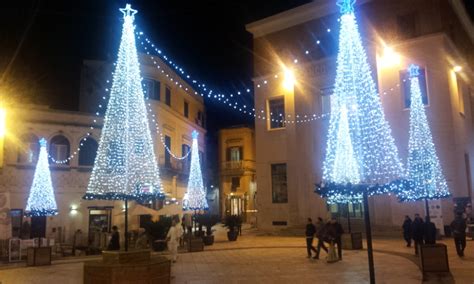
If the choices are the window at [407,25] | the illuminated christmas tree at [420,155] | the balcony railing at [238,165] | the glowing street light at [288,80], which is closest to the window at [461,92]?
the window at [407,25]

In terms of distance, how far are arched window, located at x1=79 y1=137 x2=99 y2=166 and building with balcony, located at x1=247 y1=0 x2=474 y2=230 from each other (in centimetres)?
1060

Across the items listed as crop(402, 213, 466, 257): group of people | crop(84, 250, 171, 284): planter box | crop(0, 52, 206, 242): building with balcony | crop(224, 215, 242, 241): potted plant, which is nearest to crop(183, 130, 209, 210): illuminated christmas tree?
crop(224, 215, 242, 241): potted plant

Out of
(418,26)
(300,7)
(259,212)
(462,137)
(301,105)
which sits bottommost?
(259,212)

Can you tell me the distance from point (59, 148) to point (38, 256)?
1158 cm

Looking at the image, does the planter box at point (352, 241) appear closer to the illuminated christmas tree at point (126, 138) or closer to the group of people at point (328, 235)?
the group of people at point (328, 235)

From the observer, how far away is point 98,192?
11.9 metres

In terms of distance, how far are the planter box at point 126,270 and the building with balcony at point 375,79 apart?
16418mm

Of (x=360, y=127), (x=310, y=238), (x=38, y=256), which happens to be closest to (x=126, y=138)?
(x=360, y=127)

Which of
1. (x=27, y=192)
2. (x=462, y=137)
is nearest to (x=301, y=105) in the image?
(x=462, y=137)

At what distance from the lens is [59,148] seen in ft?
89.5

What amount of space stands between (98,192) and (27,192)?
16.0m

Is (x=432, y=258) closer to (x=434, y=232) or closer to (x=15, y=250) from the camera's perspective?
(x=434, y=232)

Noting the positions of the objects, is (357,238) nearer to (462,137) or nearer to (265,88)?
(462,137)

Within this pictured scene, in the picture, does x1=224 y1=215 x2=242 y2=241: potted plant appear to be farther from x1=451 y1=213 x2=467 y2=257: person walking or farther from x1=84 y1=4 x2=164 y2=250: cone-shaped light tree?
x1=84 y1=4 x2=164 y2=250: cone-shaped light tree
